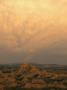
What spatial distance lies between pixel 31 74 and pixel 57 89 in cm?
4265

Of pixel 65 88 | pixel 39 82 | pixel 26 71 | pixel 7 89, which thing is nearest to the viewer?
pixel 7 89

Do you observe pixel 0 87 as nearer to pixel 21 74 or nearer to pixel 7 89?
pixel 7 89

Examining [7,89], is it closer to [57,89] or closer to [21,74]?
[57,89]

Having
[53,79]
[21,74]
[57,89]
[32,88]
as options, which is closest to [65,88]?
[57,89]

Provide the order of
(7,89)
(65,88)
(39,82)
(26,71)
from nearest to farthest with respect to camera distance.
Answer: (7,89) < (65,88) < (39,82) < (26,71)

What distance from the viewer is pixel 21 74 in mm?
169750

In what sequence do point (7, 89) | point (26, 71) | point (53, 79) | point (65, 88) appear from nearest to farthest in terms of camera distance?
point (7, 89) → point (65, 88) → point (53, 79) → point (26, 71)

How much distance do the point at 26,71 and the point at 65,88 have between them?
4928cm

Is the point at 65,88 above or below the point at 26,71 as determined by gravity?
below

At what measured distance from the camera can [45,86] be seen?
136500mm

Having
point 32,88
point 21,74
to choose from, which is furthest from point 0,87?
point 21,74

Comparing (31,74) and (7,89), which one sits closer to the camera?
(7,89)

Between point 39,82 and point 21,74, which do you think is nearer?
point 39,82

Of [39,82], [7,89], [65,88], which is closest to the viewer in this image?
[7,89]
